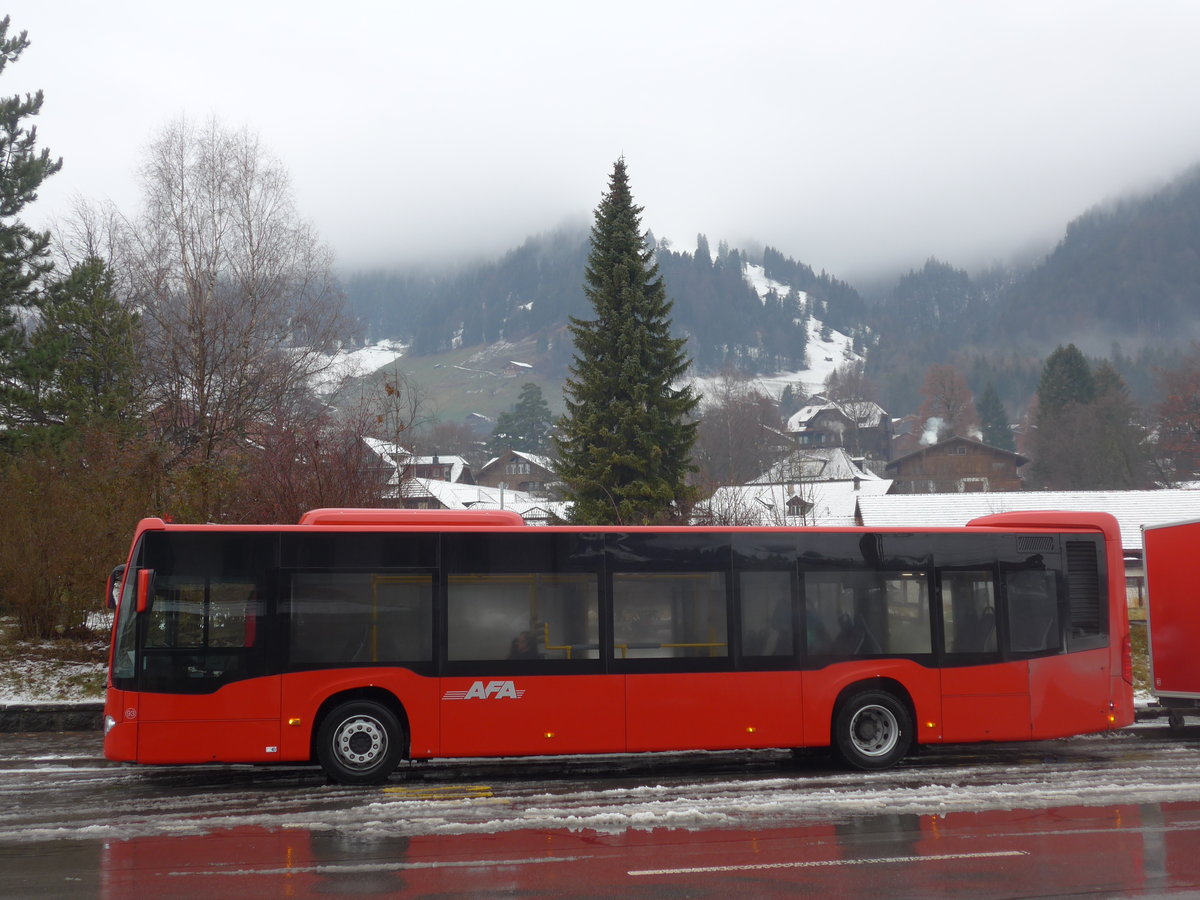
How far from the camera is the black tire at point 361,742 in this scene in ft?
35.5

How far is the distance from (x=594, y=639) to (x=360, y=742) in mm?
2794

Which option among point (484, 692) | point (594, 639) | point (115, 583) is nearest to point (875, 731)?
point (594, 639)

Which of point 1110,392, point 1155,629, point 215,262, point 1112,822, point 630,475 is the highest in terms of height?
point 1110,392

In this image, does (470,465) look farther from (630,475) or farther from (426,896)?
(426,896)

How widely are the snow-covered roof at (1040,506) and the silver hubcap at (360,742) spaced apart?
42.6 m

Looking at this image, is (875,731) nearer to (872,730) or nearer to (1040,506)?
(872,730)

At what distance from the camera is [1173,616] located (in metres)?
14.5

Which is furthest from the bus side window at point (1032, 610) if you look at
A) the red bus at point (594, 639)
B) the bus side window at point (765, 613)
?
the bus side window at point (765, 613)

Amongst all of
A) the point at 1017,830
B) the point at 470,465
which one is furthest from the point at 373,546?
the point at 470,465

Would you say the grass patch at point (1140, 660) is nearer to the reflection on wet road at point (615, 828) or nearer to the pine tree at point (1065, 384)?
the reflection on wet road at point (615, 828)

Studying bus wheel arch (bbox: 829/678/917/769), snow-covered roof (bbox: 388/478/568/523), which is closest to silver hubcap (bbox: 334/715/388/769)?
bus wheel arch (bbox: 829/678/917/769)

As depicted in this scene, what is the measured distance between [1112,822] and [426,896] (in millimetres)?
6281

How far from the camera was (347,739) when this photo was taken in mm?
10844

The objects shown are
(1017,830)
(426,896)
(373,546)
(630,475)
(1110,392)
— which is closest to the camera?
(426,896)
